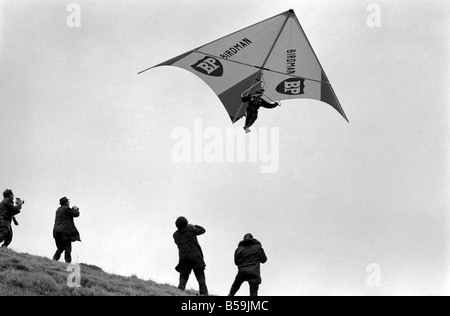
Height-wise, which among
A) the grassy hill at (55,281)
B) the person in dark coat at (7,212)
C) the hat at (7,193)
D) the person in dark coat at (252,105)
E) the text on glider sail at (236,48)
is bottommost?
the grassy hill at (55,281)

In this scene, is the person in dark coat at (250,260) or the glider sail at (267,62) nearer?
the person in dark coat at (250,260)

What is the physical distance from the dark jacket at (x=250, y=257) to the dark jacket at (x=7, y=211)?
17.8 feet

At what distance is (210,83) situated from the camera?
1966 cm

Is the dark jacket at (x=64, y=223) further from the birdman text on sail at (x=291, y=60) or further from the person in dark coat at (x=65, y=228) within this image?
the birdman text on sail at (x=291, y=60)

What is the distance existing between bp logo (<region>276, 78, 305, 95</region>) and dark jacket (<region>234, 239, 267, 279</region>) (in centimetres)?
845

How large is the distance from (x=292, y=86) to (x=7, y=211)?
30.7 feet

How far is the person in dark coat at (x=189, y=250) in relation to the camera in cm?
1183

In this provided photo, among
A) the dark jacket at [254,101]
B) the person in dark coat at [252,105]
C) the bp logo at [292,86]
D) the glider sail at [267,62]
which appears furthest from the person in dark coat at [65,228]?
the bp logo at [292,86]

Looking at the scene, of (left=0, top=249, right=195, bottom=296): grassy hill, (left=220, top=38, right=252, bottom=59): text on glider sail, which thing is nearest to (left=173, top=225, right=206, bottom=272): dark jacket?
(left=0, top=249, right=195, bottom=296): grassy hill

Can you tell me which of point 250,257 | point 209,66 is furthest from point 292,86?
point 250,257

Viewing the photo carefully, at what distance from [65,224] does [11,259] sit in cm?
199
